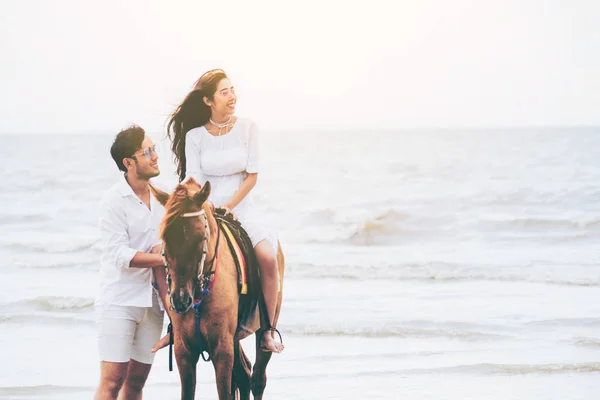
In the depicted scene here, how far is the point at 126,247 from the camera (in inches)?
122

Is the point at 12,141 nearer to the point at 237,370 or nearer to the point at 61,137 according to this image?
the point at 61,137

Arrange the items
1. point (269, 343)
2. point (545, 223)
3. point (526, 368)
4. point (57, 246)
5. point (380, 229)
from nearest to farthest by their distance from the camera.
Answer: point (269, 343), point (526, 368), point (57, 246), point (380, 229), point (545, 223)

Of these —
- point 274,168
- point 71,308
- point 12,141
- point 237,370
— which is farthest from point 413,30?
point 237,370

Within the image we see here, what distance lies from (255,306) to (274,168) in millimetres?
18966

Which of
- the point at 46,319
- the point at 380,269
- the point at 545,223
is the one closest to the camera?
the point at 46,319

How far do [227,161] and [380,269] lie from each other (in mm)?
7406

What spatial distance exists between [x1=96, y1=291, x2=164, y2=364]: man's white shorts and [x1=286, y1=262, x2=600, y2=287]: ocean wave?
673 cm

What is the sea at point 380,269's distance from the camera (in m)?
5.27

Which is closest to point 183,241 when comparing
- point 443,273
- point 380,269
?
point 443,273

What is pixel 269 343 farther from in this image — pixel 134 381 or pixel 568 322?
pixel 568 322

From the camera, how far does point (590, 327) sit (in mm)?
6891

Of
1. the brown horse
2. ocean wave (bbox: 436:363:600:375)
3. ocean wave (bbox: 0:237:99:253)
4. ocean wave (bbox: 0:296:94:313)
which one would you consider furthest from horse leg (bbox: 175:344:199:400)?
ocean wave (bbox: 0:237:99:253)

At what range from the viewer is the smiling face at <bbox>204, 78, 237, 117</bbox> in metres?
3.39

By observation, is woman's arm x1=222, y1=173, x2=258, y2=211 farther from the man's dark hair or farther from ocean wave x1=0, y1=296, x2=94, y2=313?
ocean wave x1=0, y1=296, x2=94, y2=313
